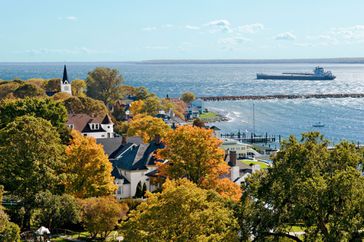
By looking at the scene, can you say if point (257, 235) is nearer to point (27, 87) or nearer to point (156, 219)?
point (156, 219)

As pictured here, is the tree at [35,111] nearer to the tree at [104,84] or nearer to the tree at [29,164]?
the tree at [29,164]

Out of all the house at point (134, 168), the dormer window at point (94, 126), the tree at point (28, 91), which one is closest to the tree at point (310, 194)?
the house at point (134, 168)

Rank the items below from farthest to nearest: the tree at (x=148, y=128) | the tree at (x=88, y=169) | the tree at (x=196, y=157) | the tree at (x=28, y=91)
Answer: the tree at (x=28, y=91), the tree at (x=148, y=128), the tree at (x=88, y=169), the tree at (x=196, y=157)

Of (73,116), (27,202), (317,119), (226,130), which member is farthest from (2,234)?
(317,119)

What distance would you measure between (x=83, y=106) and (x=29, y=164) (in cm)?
6082

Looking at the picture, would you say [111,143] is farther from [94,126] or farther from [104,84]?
[104,84]

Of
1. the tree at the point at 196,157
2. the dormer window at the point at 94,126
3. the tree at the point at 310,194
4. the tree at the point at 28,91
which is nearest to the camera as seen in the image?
the tree at the point at 310,194

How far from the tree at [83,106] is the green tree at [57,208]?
197ft

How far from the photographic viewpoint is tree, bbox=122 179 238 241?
28.8 m

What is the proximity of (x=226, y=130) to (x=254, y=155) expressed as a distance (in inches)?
1660

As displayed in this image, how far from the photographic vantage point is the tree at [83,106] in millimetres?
102562

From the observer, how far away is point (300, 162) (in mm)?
28312

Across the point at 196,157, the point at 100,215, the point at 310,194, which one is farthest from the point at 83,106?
the point at 310,194

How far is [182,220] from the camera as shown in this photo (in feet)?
95.7
